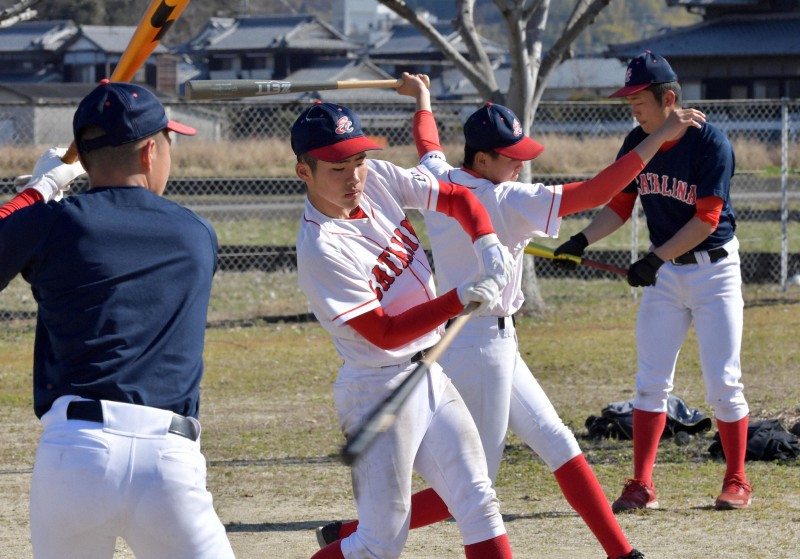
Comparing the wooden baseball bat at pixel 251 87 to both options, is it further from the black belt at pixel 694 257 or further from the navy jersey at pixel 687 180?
the black belt at pixel 694 257

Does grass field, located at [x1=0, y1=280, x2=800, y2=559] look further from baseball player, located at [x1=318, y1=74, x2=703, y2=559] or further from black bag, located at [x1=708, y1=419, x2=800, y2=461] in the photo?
baseball player, located at [x1=318, y1=74, x2=703, y2=559]

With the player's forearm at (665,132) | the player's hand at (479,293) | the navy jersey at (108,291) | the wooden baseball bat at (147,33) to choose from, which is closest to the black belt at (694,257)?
the player's forearm at (665,132)

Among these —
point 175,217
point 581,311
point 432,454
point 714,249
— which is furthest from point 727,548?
point 581,311

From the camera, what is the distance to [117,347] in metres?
2.97

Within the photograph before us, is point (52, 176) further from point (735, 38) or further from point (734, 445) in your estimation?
point (735, 38)

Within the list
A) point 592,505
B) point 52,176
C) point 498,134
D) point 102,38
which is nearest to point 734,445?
point 592,505

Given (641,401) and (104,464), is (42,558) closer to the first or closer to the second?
(104,464)

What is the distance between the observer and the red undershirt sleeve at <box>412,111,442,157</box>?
15.8 feet

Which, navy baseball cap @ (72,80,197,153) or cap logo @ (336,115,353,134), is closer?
navy baseball cap @ (72,80,197,153)

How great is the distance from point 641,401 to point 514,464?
1104mm

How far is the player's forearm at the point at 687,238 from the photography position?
17.5 feet

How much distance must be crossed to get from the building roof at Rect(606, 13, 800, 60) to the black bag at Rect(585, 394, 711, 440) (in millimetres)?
26390

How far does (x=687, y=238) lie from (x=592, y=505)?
1.48m

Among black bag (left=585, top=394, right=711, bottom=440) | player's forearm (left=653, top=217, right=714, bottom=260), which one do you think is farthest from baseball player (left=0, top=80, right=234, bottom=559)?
black bag (left=585, top=394, right=711, bottom=440)
